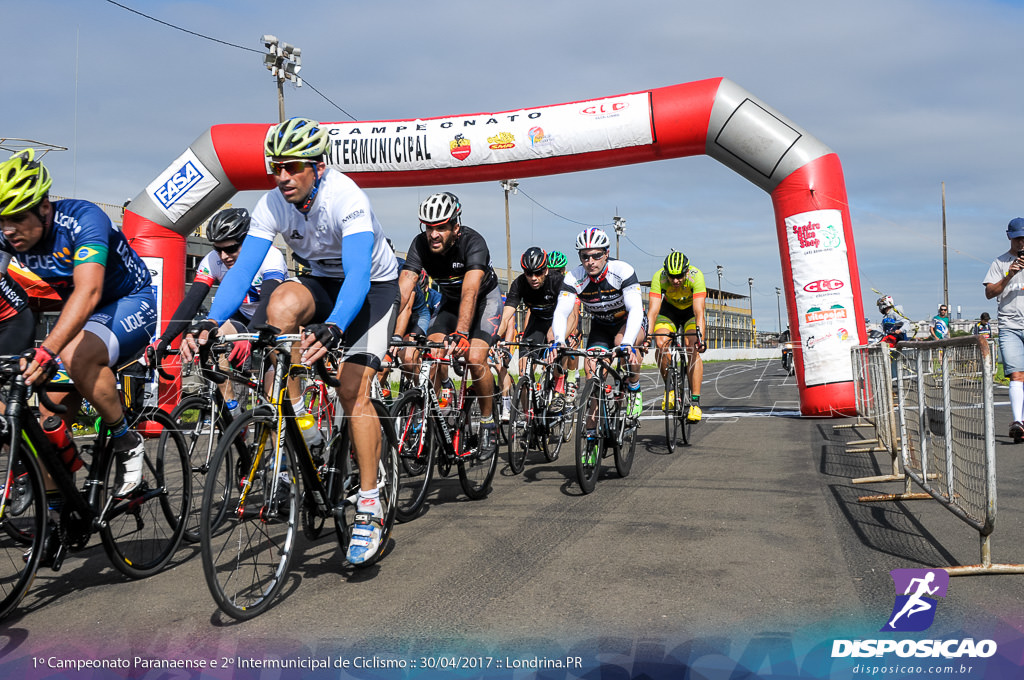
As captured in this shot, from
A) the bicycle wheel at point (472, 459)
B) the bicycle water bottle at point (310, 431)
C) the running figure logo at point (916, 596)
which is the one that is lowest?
the running figure logo at point (916, 596)

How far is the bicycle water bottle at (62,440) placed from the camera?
3.49 m

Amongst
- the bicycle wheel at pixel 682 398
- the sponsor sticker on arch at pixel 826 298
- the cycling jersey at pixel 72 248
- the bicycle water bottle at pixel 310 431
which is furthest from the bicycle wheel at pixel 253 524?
the sponsor sticker on arch at pixel 826 298

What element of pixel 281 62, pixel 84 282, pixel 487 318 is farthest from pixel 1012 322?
pixel 281 62

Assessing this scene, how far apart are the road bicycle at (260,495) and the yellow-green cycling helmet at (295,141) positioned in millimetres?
985

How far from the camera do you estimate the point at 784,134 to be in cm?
1088

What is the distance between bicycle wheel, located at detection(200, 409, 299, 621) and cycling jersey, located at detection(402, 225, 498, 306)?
3049 mm

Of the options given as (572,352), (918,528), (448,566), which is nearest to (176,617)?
(448,566)

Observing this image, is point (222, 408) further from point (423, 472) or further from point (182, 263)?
point (182, 263)

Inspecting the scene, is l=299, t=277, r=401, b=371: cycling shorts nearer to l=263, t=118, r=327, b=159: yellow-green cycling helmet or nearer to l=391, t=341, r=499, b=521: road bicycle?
l=391, t=341, r=499, b=521: road bicycle

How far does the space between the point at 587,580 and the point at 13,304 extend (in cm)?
362

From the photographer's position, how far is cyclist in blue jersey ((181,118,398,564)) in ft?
12.2

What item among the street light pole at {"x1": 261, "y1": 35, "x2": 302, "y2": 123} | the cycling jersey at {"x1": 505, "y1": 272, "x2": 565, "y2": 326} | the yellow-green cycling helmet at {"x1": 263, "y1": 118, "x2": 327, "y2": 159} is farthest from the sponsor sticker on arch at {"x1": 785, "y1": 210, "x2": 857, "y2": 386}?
the street light pole at {"x1": 261, "y1": 35, "x2": 302, "y2": 123}

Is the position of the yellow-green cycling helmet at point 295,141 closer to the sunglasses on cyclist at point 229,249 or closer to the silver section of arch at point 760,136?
the sunglasses on cyclist at point 229,249

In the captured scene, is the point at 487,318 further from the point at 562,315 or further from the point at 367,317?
the point at 367,317
